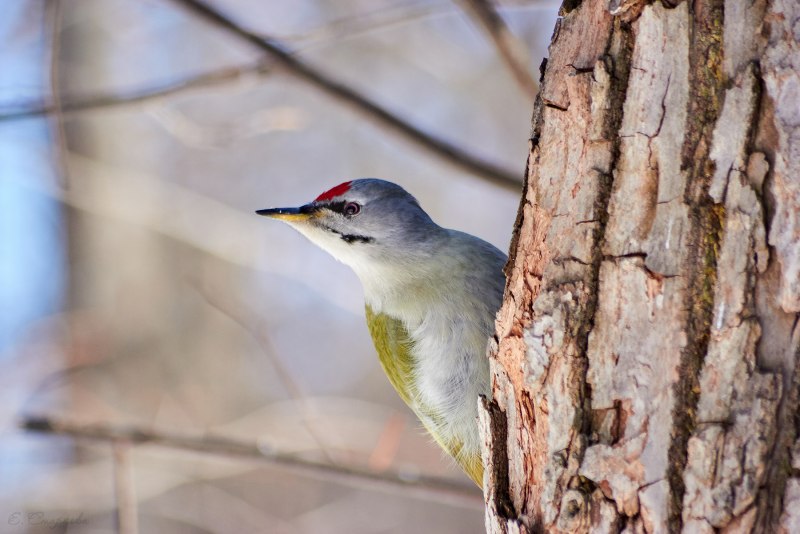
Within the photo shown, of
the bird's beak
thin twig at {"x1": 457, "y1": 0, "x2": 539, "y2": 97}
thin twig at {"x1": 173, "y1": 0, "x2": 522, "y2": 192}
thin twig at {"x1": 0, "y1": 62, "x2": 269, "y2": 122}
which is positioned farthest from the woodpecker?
thin twig at {"x1": 457, "y1": 0, "x2": 539, "y2": 97}

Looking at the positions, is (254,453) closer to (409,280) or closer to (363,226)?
(409,280)

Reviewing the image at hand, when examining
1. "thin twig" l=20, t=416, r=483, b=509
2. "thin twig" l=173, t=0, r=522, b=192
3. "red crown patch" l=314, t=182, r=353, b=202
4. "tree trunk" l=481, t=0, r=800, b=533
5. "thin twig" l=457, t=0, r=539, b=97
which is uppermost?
"thin twig" l=457, t=0, r=539, b=97

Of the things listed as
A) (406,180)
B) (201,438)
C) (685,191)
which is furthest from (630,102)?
(406,180)

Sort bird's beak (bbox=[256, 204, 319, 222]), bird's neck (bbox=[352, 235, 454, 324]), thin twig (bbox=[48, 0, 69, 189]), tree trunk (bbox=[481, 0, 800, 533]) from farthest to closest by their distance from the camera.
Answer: bird's beak (bbox=[256, 204, 319, 222])
bird's neck (bbox=[352, 235, 454, 324])
thin twig (bbox=[48, 0, 69, 189])
tree trunk (bbox=[481, 0, 800, 533])

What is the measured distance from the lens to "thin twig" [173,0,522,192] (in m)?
3.43

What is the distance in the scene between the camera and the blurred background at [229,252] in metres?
3.62

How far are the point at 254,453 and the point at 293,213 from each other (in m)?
1.16

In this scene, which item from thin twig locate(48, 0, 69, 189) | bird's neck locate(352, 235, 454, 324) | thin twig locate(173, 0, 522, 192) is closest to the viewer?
thin twig locate(48, 0, 69, 189)

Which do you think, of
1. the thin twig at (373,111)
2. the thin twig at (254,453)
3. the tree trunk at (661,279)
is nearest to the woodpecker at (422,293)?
the thin twig at (254,453)

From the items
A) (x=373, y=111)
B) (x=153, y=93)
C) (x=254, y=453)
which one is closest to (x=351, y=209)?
(x=373, y=111)

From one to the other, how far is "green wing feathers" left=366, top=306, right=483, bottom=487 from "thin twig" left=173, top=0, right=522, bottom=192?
821 mm

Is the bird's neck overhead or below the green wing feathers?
overhead

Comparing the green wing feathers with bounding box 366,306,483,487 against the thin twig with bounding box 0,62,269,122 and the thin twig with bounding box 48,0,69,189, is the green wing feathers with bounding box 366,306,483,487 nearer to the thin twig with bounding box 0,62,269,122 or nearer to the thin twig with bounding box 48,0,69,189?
the thin twig with bounding box 0,62,269,122

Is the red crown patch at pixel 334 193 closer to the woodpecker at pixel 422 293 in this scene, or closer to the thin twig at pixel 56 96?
the woodpecker at pixel 422 293
